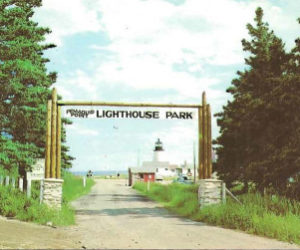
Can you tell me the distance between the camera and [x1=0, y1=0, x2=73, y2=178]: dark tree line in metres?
16.5

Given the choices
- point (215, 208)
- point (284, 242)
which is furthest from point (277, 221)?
point (215, 208)

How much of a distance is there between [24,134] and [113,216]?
6.18 metres

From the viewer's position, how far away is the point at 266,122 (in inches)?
701

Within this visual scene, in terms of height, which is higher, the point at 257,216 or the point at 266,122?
the point at 266,122

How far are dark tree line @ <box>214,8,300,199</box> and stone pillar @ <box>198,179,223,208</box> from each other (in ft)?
6.57

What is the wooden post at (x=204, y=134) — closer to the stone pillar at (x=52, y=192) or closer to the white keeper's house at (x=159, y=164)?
the stone pillar at (x=52, y=192)

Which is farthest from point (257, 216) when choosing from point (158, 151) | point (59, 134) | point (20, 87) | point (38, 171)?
point (158, 151)

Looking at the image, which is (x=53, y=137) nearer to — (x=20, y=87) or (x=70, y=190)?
(x=20, y=87)

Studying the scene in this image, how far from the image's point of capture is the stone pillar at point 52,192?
14008mm

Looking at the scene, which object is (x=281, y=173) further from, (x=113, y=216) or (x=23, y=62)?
(x=23, y=62)

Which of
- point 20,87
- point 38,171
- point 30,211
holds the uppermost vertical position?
point 20,87

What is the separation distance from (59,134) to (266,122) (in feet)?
28.7

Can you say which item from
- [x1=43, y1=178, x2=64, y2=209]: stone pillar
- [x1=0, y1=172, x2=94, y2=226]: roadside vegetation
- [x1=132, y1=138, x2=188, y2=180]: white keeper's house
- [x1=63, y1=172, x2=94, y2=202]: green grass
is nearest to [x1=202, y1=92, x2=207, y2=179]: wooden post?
[x1=0, y1=172, x2=94, y2=226]: roadside vegetation

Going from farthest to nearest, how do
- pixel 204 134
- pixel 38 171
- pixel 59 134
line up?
pixel 38 171
pixel 204 134
pixel 59 134
